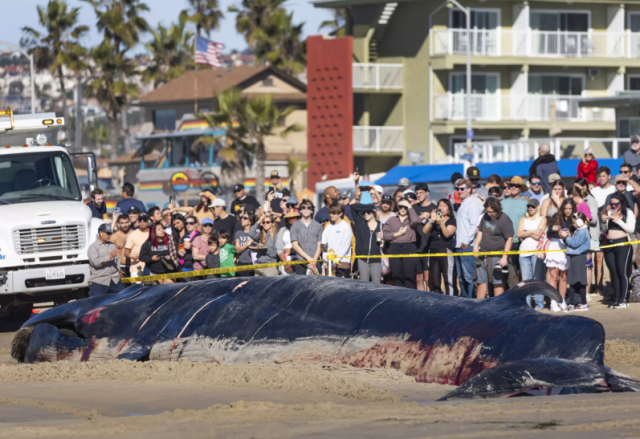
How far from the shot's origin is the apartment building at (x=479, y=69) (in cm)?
4719

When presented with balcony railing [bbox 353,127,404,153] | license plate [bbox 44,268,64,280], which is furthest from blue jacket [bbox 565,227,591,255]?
balcony railing [bbox 353,127,404,153]

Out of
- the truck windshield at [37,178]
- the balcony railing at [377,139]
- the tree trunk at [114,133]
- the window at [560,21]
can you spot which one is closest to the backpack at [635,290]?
the truck windshield at [37,178]

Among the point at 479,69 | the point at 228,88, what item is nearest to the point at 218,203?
the point at 479,69

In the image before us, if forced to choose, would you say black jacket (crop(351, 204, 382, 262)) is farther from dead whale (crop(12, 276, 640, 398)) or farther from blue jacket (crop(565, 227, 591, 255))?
dead whale (crop(12, 276, 640, 398))

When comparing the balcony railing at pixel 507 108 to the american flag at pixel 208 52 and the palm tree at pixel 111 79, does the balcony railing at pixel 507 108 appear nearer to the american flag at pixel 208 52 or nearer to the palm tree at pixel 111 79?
the american flag at pixel 208 52

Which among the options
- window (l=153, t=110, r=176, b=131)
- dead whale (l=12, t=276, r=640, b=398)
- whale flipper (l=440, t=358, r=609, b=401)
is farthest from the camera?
window (l=153, t=110, r=176, b=131)

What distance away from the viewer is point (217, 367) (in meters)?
9.39

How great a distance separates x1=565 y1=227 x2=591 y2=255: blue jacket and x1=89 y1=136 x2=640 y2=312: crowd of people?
2 centimetres

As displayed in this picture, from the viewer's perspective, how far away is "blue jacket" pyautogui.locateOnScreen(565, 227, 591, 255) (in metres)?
15.2

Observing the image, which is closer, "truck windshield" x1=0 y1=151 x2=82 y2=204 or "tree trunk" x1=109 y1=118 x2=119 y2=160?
"truck windshield" x1=0 y1=151 x2=82 y2=204

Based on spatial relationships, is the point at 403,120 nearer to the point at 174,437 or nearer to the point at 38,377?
the point at 38,377

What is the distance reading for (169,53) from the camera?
6975 centimetres

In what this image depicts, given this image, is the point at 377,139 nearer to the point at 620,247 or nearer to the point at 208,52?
the point at 208,52

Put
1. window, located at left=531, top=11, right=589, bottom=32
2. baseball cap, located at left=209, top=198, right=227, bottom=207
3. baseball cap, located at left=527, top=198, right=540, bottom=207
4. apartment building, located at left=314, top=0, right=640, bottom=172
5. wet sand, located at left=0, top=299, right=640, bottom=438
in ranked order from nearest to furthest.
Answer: wet sand, located at left=0, top=299, right=640, bottom=438
baseball cap, located at left=527, top=198, right=540, bottom=207
baseball cap, located at left=209, top=198, right=227, bottom=207
apartment building, located at left=314, top=0, right=640, bottom=172
window, located at left=531, top=11, right=589, bottom=32
